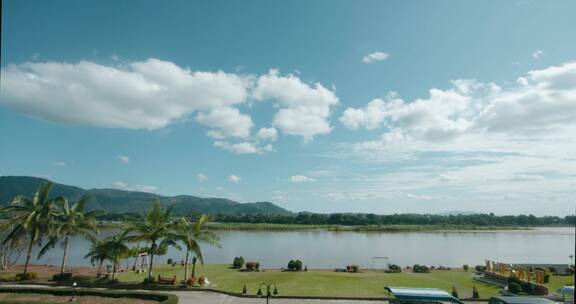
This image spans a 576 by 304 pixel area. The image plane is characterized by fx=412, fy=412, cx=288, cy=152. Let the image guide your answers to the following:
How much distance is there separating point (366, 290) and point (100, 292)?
17167 millimetres

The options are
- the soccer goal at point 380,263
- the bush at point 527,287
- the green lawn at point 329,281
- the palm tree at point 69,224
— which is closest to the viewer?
the green lawn at point 329,281

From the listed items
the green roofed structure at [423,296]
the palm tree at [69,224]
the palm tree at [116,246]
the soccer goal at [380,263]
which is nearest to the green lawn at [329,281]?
the palm tree at [116,246]

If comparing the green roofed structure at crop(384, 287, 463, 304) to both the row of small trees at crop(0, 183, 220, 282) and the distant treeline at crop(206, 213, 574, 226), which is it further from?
the distant treeline at crop(206, 213, 574, 226)

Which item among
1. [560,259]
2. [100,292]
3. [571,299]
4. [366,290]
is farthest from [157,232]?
[560,259]

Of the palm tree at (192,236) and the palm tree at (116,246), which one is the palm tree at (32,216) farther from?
the palm tree at (192,236)

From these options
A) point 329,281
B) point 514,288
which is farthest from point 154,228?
point 514,288

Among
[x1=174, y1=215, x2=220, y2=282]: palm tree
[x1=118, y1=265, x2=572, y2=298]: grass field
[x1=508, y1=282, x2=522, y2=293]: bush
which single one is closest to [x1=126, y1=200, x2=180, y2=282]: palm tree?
[x1=174, y1=215, x2=220, y2=282]: palm tree

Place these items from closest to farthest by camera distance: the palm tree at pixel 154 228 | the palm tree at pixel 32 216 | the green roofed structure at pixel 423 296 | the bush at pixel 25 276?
the green roofed structure at pixel 423 296, the bush at pixel 25 276, the palm tree at pixel 154 228, the palm tree at pixel 32 216

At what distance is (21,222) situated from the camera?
3284cm

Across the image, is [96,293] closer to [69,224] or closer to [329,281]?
[69,224]

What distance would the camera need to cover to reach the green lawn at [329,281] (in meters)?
28.3

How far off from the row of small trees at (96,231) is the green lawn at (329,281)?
3087mm

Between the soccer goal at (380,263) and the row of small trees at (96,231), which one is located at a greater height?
the row of small trees at (96,231)

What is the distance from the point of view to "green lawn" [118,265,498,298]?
2830cm
